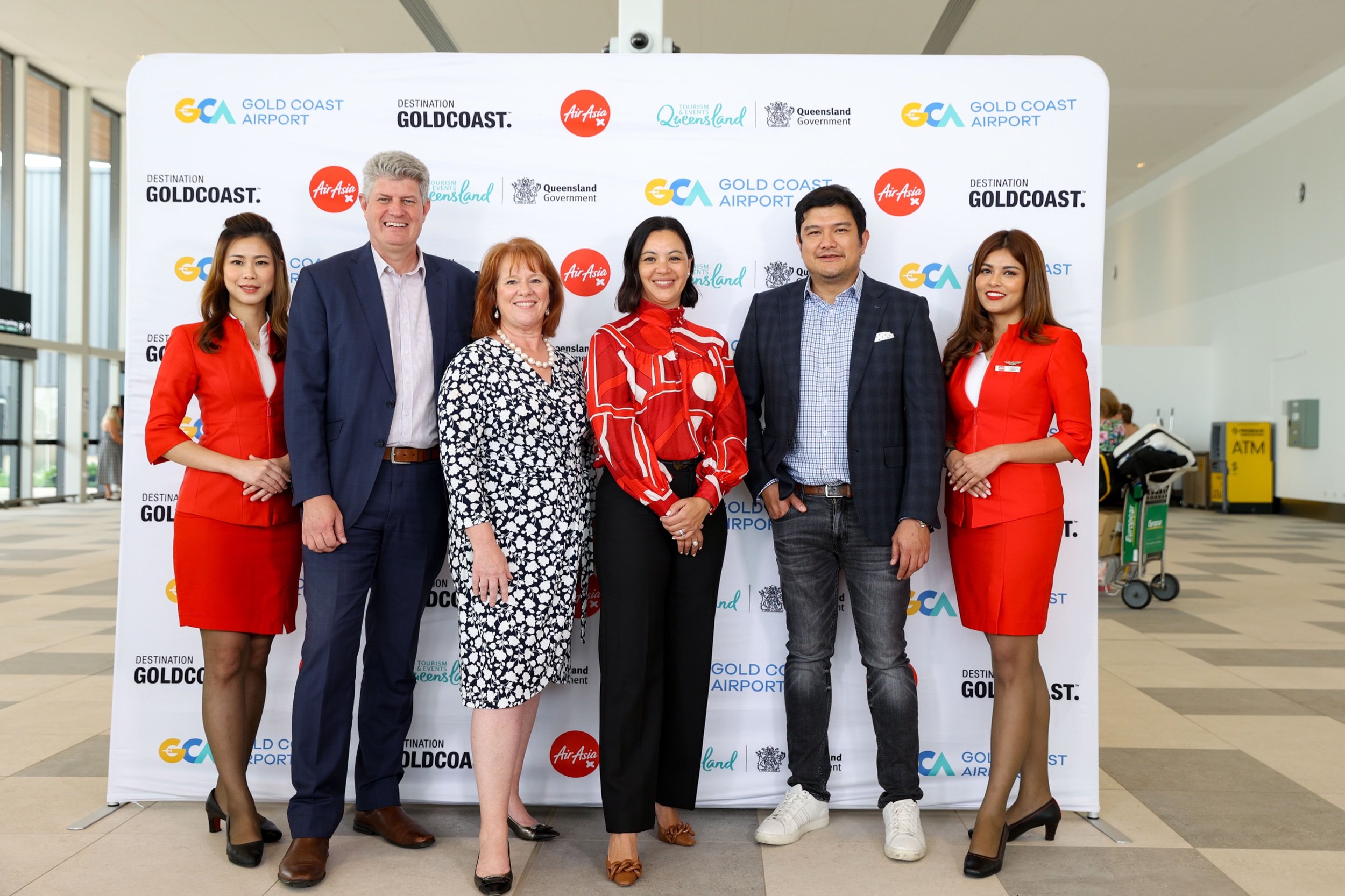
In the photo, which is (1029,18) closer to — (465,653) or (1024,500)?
(1024,500)

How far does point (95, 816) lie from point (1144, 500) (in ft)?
21.9

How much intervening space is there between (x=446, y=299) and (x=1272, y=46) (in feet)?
40.8

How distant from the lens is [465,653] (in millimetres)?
2488

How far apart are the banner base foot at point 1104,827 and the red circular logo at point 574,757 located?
5.38 ft

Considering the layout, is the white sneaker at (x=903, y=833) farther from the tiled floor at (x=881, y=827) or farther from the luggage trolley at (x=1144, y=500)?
the luggage trolley at (x=1144, y=500)

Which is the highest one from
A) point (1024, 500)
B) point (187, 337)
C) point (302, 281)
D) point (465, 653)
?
point (302, 281)

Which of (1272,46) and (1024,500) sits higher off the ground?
(1272,46)

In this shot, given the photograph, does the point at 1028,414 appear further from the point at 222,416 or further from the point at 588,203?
the point at 222,416

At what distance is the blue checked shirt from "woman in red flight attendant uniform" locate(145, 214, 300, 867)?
1539 mm

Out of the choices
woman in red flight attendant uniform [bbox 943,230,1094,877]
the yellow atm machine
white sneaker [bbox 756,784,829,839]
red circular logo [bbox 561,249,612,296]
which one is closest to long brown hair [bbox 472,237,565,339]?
red circular logo [bbox 561,249,612,296]

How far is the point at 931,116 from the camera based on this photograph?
3096mm

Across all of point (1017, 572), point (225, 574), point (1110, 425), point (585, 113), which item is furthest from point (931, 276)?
point (1110, 425)

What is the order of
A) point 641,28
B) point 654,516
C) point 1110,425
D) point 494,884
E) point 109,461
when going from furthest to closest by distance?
point 109,461 < point 1110,425 < point 641,28 < point 654,516 < point 494,884

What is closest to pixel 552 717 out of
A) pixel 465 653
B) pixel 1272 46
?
pixel 465 653
